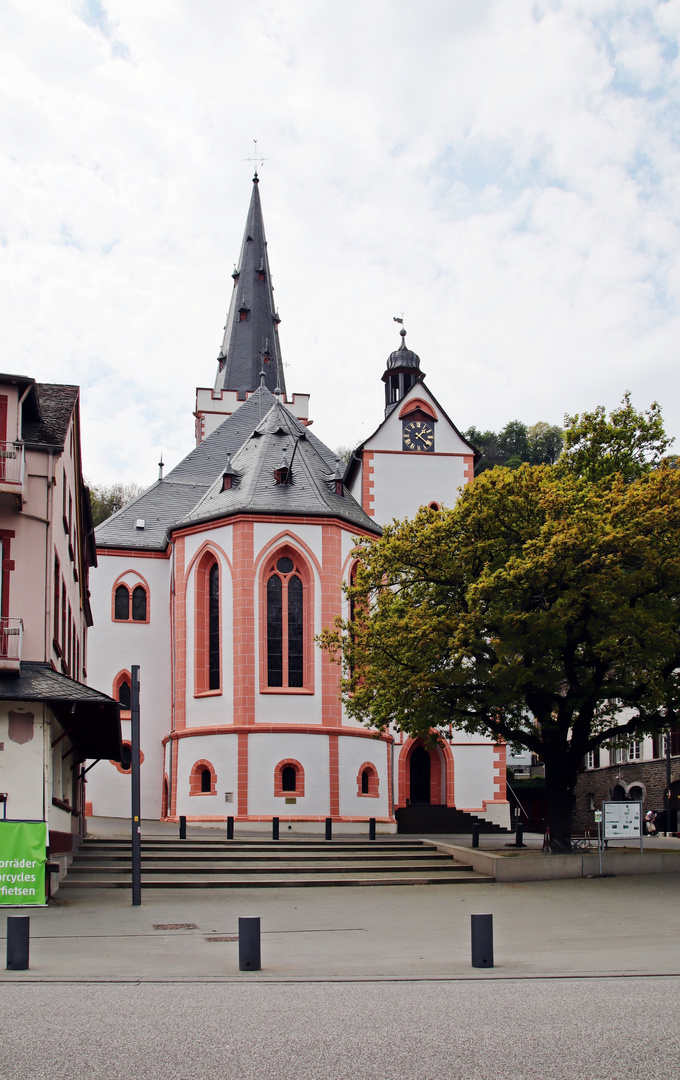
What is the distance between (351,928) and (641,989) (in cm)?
645

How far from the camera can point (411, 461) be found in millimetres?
43188

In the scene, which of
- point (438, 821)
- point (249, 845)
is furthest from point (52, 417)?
point (438, 821)

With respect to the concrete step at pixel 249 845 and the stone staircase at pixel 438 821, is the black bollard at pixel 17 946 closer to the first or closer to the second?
the concrete step at pixel 249 845

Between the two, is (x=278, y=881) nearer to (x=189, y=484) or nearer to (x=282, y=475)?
(x=282, y=475)

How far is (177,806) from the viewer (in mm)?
35531

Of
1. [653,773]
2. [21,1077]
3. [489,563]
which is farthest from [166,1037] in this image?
[653,773]

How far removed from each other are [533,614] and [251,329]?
40552 mm

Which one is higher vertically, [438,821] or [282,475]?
[282,475]

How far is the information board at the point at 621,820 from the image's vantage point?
854 inches

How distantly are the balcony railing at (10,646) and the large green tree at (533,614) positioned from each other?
8589 millimetres

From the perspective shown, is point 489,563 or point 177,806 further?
point 177,806

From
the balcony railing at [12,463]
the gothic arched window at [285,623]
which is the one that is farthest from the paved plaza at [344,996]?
the gothic arched window at [285,623]

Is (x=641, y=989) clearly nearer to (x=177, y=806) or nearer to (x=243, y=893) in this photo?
(x=243, y=893)

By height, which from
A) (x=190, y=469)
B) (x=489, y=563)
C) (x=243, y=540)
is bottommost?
(x=489, y=563)
